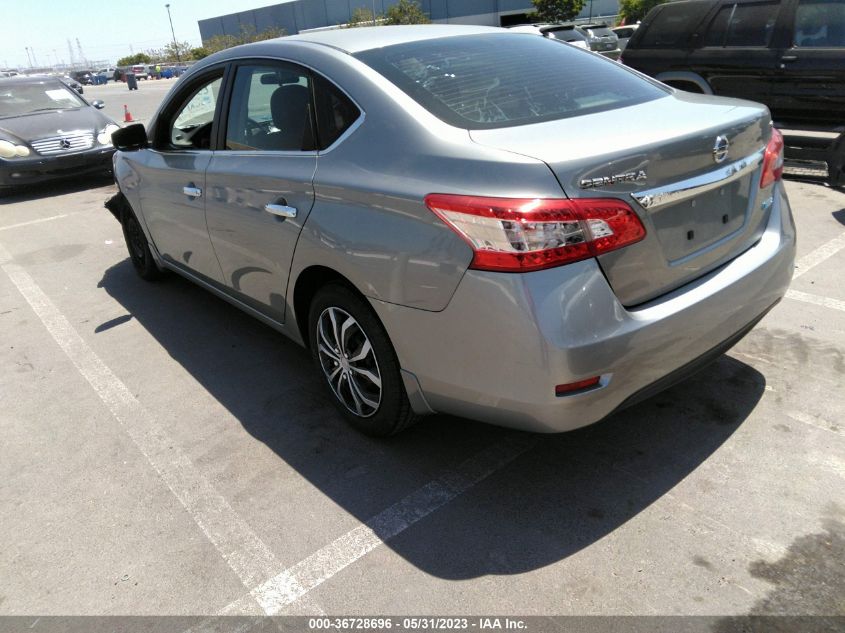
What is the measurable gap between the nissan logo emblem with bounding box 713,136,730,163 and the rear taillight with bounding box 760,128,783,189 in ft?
1.32

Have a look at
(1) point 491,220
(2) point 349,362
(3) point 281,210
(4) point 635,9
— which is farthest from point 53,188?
(4) point 635,9

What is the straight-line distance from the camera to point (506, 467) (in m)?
2.97

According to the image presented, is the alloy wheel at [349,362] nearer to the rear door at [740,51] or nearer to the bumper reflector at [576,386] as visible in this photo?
the bumper reflector at [576,386]

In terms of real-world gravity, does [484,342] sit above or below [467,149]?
below

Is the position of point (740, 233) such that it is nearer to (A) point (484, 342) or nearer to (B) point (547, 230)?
(B) point (547, 230)

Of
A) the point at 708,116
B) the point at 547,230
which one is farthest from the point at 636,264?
the point at 708,116

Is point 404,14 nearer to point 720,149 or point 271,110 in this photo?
point 271,110

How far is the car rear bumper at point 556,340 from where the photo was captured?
2.23 metres

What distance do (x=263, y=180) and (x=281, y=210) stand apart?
0.24m

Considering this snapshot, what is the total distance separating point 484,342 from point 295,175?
4.25 ft

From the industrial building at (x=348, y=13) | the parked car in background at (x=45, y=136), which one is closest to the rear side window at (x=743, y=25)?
the parked car in background at (x=45, y=136)

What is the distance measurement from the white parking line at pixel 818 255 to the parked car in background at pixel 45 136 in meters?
9.06

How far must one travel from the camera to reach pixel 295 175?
307cm

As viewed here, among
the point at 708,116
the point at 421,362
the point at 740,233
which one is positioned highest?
the point at 708,116
